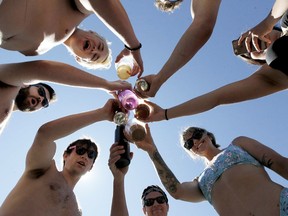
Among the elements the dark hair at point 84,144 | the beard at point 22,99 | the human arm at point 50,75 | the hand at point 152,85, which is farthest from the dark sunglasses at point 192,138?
the beard at point 22,99

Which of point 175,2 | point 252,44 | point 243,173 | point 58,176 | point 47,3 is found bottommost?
point 243,173

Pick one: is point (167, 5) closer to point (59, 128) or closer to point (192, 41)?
point (192, 41)

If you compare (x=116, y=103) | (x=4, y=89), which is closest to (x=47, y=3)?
(x=4, y=89)

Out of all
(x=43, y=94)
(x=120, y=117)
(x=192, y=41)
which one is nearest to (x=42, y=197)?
(x=120, y=117)

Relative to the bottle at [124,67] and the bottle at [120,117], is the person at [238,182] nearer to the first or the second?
the bottle at [120,117]

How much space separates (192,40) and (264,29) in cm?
78

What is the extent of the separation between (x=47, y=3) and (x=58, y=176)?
1.97 m

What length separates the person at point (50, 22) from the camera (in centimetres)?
253

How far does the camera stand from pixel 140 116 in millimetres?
3562

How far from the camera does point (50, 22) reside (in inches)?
110

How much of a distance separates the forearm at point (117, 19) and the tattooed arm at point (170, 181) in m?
1.51

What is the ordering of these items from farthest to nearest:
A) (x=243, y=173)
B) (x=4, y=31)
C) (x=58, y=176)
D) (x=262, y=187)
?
(x=58, y=176)
(x=243, y=173)
(x=262, y=187)
(x=4, y=31)

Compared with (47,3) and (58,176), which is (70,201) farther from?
(47,3)

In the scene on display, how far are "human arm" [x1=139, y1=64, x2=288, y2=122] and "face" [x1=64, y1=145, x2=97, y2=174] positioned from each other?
3.66 ft
